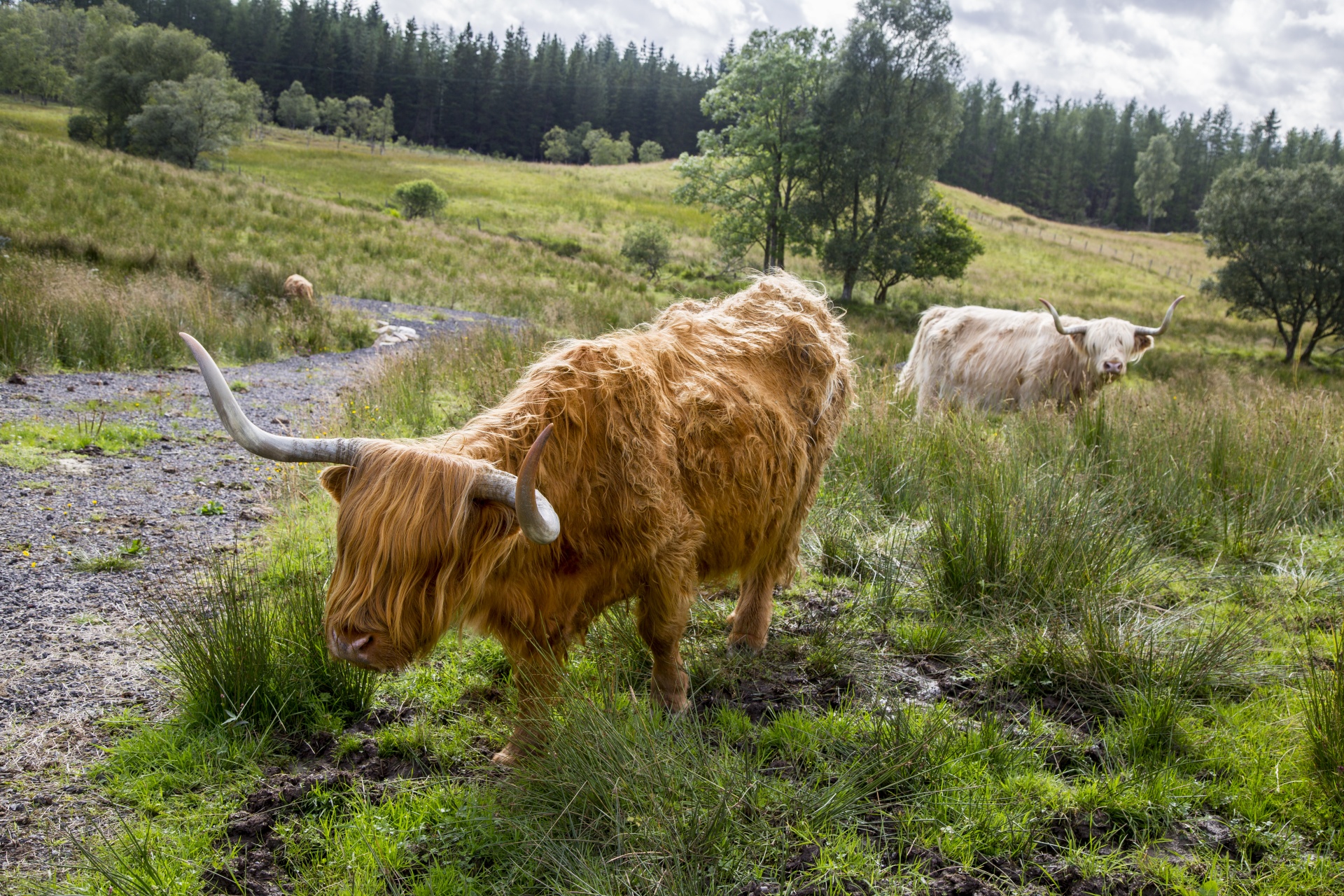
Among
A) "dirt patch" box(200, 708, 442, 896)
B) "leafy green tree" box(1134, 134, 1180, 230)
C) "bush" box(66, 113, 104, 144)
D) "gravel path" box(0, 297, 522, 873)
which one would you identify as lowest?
"gravel path" box(0, 297, 522, 873)

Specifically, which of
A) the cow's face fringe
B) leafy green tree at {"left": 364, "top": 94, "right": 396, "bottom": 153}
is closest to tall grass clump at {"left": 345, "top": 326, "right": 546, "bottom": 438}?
the cow's face fringe

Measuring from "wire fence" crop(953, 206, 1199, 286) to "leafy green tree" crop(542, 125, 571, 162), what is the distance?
4444 cm

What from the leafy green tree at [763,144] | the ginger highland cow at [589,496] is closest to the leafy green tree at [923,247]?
the leafy green tree at [763,144]

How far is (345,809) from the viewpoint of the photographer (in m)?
2.34

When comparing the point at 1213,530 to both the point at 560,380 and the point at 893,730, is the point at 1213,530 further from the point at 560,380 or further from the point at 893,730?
the point at 560,380

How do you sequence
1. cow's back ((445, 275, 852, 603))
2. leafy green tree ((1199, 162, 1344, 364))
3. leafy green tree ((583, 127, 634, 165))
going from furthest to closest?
leafy green tree ((583, 127, 634, 165)) < leafy green tree ((1199, 162, 1344, 364)) < cow's back ((445, 275, 852, 603))

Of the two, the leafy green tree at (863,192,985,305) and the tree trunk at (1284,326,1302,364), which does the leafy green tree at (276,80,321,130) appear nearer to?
the leafy green tree at (863,192,985,305)

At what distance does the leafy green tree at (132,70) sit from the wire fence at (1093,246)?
49.6 m

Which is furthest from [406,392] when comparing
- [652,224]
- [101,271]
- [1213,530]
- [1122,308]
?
[1122,308]

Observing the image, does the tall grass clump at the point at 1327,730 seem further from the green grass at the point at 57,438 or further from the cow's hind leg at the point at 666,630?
the green grass at the point at 57,438

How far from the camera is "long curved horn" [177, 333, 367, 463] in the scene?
190cm

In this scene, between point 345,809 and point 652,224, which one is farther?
point 652,224

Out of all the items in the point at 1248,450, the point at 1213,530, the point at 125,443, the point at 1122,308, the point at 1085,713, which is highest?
the point at 1122,308

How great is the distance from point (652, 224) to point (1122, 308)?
18701mm
